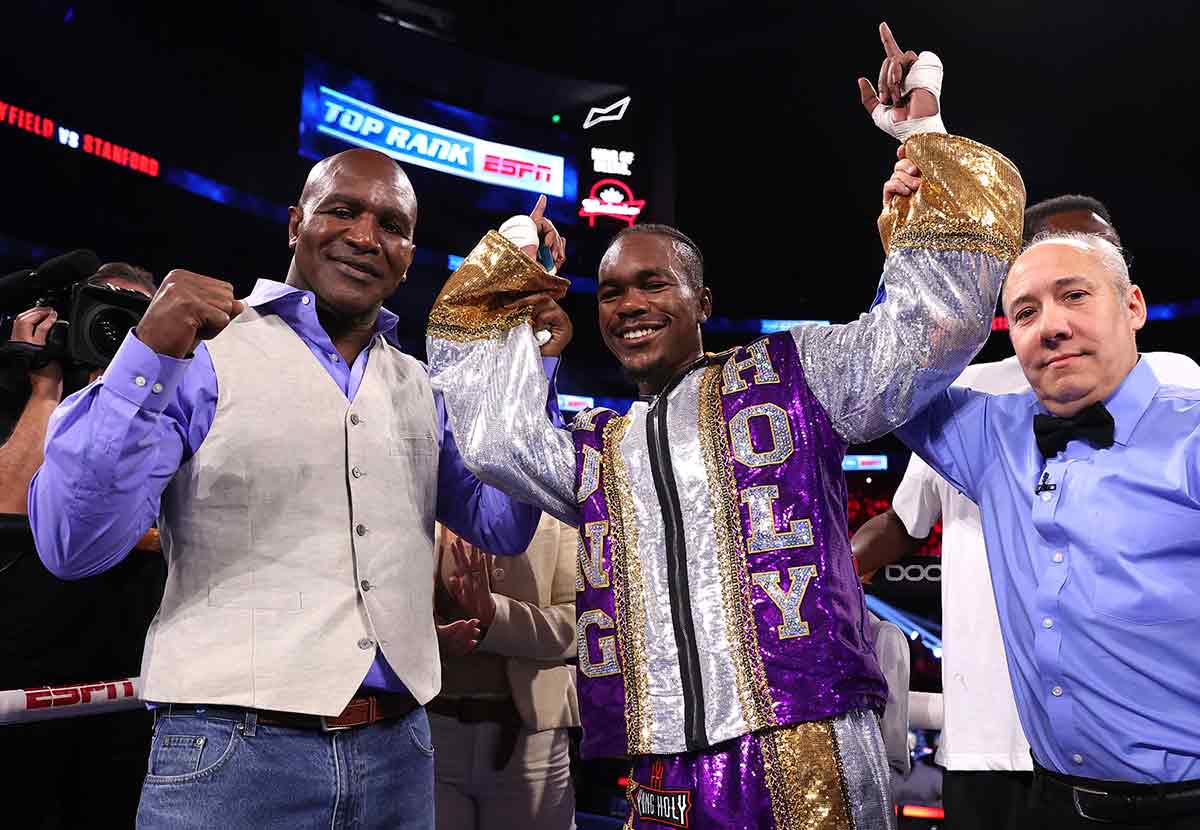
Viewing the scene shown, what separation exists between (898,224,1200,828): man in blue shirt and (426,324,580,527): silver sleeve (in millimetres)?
661

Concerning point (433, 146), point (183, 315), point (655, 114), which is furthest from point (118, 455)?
point (655, 114)

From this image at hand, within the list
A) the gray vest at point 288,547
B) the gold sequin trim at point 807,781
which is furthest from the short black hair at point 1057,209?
the gray vest at point 288,547

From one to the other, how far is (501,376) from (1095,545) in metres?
0.92

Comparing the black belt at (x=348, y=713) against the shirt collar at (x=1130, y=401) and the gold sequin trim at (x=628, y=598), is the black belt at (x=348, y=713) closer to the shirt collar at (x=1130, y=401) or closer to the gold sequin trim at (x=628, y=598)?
the gold sequin trim at (x=628, y=598)

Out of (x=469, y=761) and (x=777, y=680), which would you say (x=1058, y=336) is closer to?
(x=777, y=680)

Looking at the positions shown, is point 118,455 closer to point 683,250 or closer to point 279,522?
point 279,522

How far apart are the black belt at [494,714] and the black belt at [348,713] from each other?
0.97 m

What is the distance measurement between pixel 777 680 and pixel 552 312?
75cm

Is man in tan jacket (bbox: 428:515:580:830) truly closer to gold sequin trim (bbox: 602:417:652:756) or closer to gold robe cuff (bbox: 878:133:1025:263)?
gold sequin trim (bbox: 602:417:652:756)

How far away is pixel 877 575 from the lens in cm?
229

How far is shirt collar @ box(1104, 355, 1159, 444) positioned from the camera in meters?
1.27

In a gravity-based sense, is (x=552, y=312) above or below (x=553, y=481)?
above

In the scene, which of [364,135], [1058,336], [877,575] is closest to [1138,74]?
[364,135]

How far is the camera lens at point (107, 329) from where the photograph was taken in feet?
4.95
